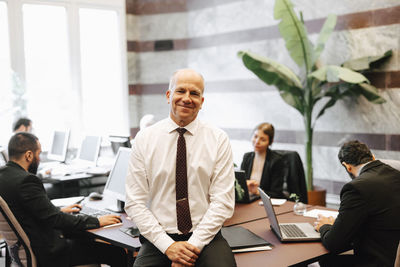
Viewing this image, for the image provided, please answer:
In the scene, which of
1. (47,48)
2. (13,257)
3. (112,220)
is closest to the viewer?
(13,257)

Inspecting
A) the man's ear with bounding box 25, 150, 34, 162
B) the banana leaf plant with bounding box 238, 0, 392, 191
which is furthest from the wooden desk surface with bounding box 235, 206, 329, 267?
the banana leaf plant with bounding box 238, 0, 392, 191

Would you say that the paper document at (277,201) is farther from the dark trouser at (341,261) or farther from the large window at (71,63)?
the large window at (71,63)

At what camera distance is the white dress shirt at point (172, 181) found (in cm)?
231

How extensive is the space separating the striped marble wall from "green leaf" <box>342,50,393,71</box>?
106mm

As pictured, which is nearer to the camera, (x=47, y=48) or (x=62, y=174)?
(x=62, y=174)

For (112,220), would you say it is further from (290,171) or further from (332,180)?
(332,180)

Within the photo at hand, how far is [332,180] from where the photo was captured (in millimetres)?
5867

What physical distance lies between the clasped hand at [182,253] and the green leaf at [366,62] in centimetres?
372

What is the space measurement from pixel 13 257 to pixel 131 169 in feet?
3.66

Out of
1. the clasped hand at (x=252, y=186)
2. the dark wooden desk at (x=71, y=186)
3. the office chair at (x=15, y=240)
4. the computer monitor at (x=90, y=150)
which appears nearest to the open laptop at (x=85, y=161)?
the computer monitor at (x=90, y=150)

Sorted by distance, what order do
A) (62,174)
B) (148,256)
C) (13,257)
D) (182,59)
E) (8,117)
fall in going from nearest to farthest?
1. (148,256)
2. (13,257)
3. (62,174)
4. (8,117)
5. (182,59)

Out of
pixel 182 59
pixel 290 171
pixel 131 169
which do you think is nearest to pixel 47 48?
pixel 182 59

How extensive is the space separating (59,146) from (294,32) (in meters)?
3.55

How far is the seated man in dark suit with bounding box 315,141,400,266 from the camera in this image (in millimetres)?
2416
